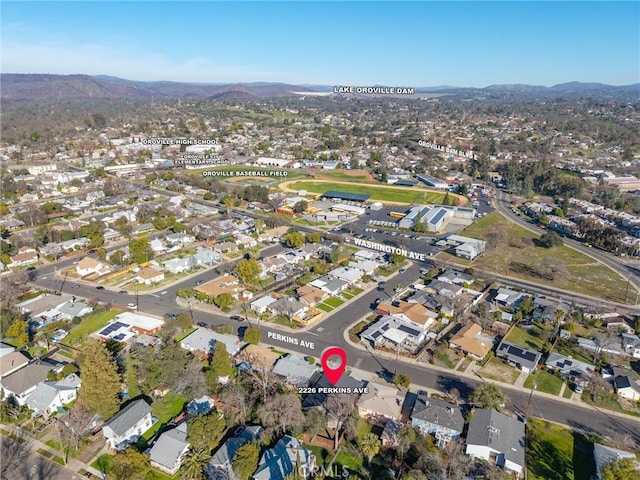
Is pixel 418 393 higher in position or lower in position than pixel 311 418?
lower

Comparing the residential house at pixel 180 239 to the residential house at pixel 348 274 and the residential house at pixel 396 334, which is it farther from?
the residential house at pixel 396 334

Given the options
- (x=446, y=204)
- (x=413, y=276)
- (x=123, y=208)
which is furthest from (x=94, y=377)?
(x=446, y=204)

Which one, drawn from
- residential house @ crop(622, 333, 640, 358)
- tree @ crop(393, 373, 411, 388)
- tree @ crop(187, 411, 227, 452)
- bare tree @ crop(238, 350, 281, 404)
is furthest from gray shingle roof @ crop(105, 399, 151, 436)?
residential house @ crop(622, 333, 640, 358)

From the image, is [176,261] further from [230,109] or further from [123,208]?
[230,109]

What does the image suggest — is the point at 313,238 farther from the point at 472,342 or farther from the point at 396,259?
the point at 472,342

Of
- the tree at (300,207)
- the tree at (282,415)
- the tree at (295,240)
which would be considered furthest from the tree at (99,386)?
the tree at (300,207)

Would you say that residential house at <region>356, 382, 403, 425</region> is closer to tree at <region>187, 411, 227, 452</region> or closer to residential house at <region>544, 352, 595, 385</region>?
tree at <region>187, 411, 227, 452</region>
